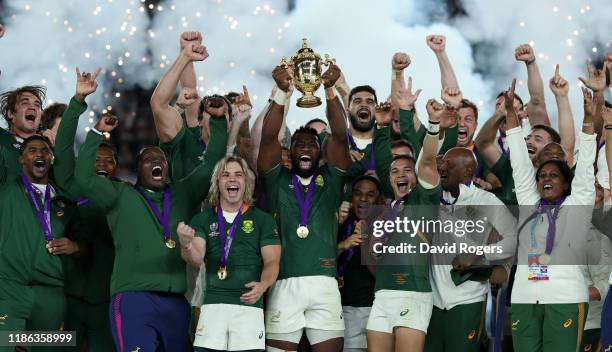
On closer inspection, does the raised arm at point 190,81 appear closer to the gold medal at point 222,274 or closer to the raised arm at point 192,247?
the raised arm at point 192,247

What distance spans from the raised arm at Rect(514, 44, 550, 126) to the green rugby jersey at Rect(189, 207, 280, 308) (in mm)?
2478

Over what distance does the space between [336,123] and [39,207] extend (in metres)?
1.98

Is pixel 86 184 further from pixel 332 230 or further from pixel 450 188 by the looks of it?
pixel 450 188

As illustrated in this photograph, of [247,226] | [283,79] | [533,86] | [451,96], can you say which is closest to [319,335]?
[247,226]

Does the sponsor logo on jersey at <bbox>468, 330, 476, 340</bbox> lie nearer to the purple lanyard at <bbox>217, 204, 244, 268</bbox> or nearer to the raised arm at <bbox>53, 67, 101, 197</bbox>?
the purple lanyard at <bbox>217, 204, 244, 268</bbox>

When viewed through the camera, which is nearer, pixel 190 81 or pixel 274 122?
pixel 274 122

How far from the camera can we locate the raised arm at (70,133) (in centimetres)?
761

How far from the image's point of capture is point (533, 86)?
8883 millimetres

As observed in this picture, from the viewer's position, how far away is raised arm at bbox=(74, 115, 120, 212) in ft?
24.5

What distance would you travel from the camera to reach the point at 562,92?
A: 27.9ft

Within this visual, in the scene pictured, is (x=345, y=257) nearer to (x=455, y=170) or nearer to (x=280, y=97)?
(x=455, y=170)

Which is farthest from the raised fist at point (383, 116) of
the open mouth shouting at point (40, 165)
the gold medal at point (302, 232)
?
the open mouth shouting at point (40, 165)

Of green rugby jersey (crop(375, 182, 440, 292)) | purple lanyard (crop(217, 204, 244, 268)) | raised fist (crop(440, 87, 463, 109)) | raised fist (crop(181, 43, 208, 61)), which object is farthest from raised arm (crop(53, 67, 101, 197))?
raised fist (crop(440, 87, 463, 109))

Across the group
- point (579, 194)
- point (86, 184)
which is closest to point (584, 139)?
point (579, 194)
